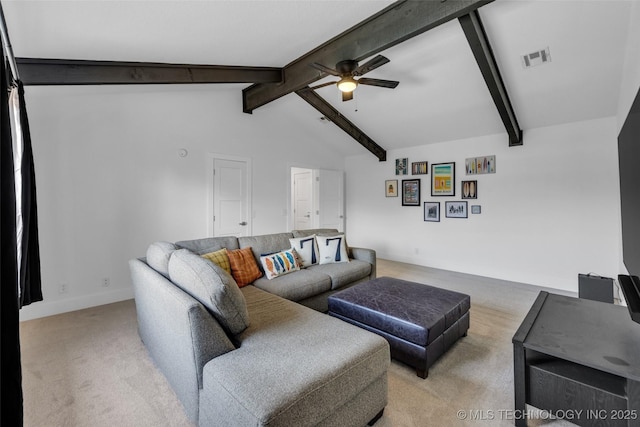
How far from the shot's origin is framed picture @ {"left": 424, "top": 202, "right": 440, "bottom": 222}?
5.43 metres

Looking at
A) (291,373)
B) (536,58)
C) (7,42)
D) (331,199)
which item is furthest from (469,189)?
(7,42)

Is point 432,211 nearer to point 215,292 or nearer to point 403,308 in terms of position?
point 403,308

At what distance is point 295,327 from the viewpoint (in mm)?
1776

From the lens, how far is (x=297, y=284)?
2.88 metres

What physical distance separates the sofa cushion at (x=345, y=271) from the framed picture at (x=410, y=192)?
2550 millimetres

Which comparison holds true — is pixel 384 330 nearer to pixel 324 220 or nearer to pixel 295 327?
pixel 295 327

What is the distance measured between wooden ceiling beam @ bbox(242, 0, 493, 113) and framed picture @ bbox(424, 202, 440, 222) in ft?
10.9

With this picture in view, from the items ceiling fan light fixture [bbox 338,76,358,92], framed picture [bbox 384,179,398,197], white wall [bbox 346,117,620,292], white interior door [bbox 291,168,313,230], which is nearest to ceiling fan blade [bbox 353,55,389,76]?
ceiling fan light fixture [bbox 338,76,358,92]

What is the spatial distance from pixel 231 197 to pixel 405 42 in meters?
3.38

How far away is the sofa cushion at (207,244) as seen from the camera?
287cm

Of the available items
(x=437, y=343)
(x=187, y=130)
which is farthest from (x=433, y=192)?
(x=187, y=130)

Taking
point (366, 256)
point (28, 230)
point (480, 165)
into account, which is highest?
point (480, 165)

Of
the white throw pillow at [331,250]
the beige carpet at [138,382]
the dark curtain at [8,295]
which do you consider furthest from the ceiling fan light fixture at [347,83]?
the beige carpet at [138,382]

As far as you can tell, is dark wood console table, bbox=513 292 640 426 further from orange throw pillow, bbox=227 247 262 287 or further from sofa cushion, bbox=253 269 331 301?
orange throw pillow, bbox=227 247 262 287
